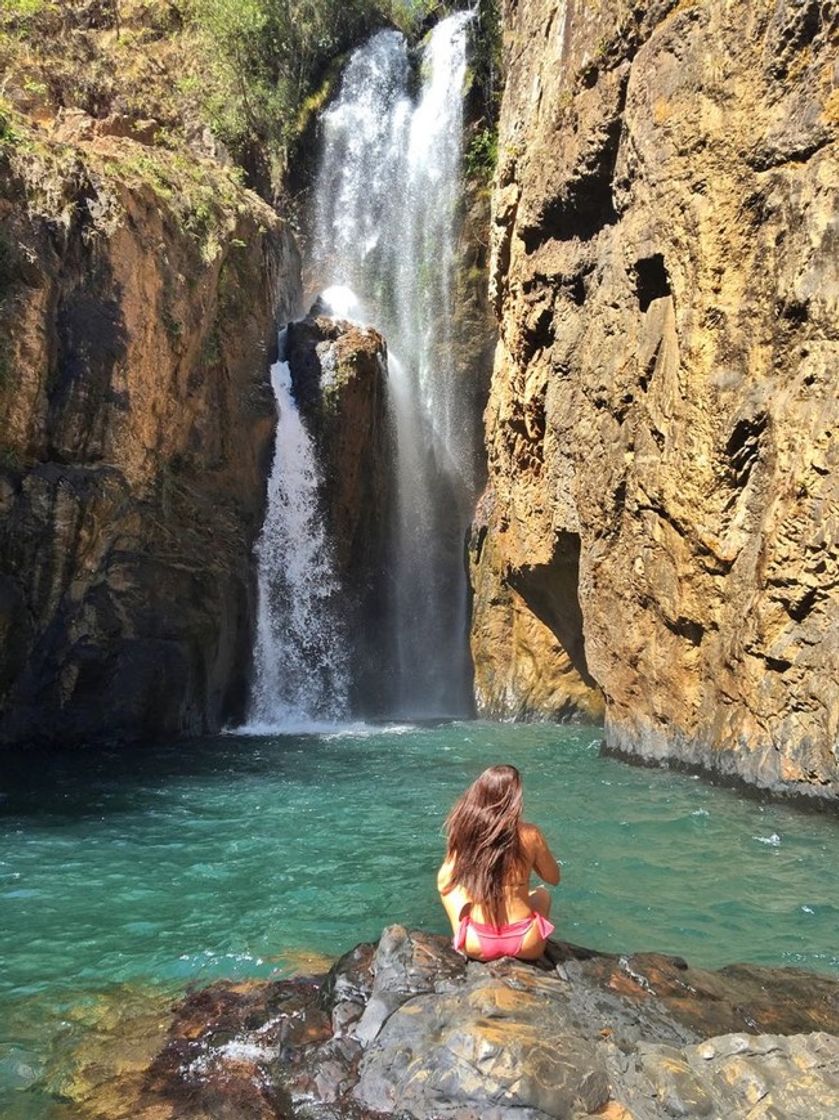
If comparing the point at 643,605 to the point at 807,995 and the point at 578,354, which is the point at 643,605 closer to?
the point at 578,354

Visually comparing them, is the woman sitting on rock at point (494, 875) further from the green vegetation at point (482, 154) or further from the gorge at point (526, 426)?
the green vegetation at point (482, 154)

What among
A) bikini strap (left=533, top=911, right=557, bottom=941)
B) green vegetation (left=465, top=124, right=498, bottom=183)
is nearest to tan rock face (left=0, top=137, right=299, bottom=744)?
green vegetation (left=465, top=124, right=498, bottom=183)

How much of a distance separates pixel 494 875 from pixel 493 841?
0.15 m

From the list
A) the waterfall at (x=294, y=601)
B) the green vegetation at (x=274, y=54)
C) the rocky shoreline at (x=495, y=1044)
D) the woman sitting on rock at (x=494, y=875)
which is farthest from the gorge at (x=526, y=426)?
the woman sitting on rock at (x=494, y=875)

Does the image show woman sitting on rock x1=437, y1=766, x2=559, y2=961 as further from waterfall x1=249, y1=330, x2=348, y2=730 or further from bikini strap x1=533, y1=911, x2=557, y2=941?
waterfall x1=249, y1=330, x2=348, y2=730

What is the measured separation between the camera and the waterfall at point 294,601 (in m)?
17.7

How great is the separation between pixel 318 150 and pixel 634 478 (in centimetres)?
1955

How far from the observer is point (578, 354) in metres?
13.3

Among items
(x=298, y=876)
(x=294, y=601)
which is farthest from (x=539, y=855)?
(x=294, y=601)

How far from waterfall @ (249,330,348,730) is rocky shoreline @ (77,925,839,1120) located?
13.4 m

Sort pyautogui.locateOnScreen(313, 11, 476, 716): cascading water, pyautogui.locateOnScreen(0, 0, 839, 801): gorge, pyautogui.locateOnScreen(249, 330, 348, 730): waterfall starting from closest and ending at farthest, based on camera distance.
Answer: pyautogui.locateOnScreen(0, 0, 839, 801): gorge → pyautogui.locateOnScreen(249, 330, 348, 730): waterfall → pyautogui.locateOnScreen(313, 11, 476, 716): cascading water

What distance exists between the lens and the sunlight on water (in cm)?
490

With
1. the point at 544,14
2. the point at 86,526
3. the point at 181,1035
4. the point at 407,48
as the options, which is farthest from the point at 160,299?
the point at 407,48

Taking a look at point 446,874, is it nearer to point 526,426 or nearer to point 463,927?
point 463,927
